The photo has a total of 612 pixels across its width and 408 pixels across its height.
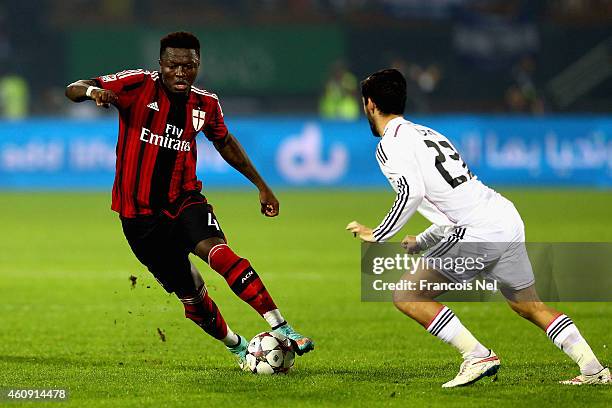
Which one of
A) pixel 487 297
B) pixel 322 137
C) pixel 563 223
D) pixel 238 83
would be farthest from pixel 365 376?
pixel 238 83

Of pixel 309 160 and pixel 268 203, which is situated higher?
pixel 268 203

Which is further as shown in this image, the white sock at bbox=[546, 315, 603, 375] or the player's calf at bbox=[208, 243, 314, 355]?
the player's calf at bbox=[208, 243, 314, 355]

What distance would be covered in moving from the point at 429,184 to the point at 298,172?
16564 mm

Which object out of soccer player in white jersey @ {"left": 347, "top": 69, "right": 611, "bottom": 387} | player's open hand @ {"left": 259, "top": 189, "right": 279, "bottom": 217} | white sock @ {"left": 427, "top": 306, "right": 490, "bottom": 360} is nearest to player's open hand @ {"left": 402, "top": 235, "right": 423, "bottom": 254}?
soccer player in white jersey @ {"left": 347, "top": 69, "right": 611, "bottom": 387}

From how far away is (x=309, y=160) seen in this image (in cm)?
2341

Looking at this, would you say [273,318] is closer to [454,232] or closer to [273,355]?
[273,355]

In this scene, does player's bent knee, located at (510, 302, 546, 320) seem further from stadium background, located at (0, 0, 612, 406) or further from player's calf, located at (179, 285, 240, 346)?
player's calf, located at (179, 285, 240, 346)

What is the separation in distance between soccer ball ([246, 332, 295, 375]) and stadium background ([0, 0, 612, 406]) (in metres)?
0.12

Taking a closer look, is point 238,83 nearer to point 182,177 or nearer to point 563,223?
point 563,223

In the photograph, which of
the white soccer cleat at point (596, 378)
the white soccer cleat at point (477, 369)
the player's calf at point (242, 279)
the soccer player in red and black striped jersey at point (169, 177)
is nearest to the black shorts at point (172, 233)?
the soccer player in red and black striped jersey at point (169, 177)

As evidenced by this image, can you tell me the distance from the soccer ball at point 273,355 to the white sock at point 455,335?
101 centimetres

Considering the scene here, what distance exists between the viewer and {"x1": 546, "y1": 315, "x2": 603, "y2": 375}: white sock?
6.69m

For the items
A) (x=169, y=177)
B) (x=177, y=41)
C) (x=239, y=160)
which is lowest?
(x=169, y=177)

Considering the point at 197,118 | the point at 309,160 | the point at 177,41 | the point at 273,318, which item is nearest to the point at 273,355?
the point at 273,318
